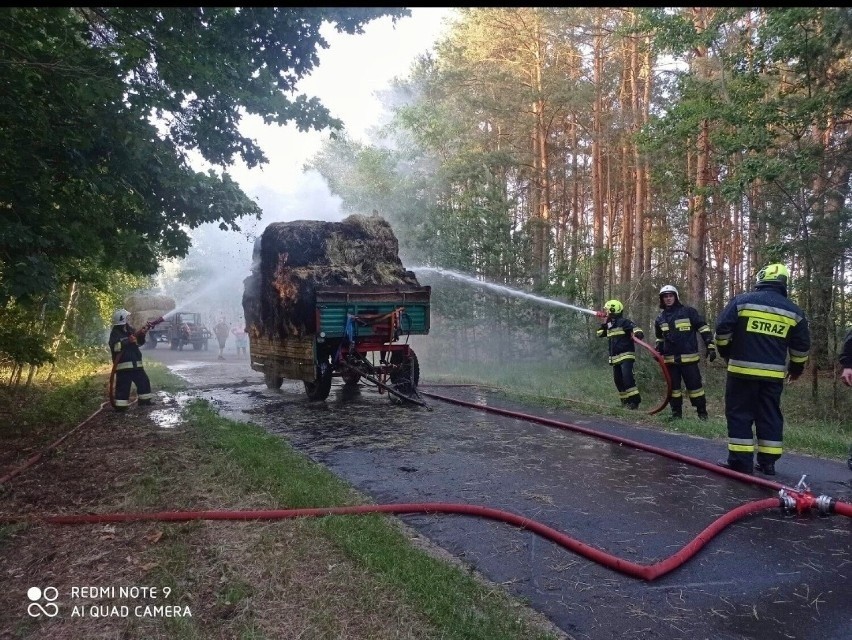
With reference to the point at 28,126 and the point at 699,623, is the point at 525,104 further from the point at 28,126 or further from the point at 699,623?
the point at 699,623

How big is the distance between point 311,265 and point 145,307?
2328 centimetres

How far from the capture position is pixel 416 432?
24.7 feet

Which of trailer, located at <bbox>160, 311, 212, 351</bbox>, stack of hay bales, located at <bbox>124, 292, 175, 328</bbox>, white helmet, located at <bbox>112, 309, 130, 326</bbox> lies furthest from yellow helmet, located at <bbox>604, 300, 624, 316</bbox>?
stack of hay bales, located at <bbox>124, 292, 175, 328</bbox>

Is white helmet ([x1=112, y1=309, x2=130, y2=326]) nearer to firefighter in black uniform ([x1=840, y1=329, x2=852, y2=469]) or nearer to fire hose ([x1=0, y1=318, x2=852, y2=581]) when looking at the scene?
fire hose ([x1=0, y1=318, x2=852, y2=581])

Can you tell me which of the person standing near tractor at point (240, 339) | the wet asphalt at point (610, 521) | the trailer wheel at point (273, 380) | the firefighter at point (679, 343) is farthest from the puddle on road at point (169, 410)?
the person standing near tractor at point (240, 339)

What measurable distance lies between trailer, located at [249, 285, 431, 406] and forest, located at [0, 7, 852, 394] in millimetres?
2029

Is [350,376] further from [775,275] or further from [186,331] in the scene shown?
[186,331]

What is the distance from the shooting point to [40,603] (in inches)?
117

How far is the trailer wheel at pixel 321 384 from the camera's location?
9594 mm

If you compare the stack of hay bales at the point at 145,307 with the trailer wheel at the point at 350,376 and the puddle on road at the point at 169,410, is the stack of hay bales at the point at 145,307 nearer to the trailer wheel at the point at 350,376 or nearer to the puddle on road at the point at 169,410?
the puddle on road at the point at 169,410

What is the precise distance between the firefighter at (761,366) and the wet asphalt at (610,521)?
0.32m

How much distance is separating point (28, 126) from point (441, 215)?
46.3 feet

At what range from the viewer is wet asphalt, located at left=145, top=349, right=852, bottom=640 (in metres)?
2.98

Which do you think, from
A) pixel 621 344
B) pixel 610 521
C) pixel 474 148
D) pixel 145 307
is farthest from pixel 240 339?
pixel 610 521
